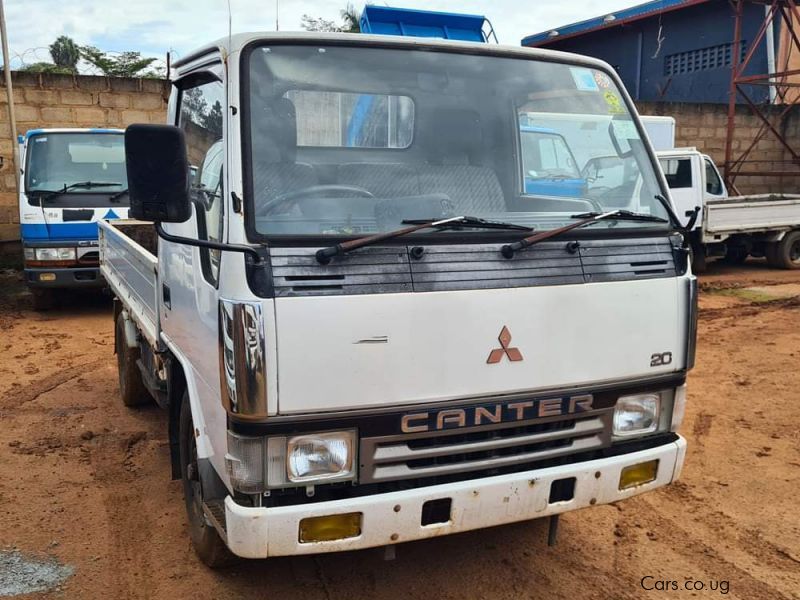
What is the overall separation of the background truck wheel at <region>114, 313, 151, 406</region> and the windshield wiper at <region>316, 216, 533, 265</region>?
3249mm

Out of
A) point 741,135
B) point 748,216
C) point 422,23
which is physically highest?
point 422,23

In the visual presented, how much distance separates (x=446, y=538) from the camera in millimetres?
3570

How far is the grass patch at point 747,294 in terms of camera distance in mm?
10006

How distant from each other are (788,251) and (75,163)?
10952 millimetres

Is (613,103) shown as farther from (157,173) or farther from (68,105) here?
(68,105)

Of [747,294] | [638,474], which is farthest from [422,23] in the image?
[747,294]

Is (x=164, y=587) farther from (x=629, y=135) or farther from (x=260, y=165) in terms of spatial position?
(x=629, y=135)

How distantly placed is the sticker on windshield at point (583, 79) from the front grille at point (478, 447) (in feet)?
4.71

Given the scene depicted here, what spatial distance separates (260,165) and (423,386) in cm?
98

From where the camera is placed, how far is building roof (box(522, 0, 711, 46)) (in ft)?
68.1

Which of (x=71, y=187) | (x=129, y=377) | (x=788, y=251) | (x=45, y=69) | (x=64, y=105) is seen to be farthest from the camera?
(x=45, y=69)

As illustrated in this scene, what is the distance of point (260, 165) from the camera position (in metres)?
2.73

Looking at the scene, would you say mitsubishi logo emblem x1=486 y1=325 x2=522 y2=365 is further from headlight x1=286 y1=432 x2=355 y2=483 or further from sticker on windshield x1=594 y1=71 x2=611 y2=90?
sticker on windshield x1=594 y1=71 x2=611 y2=90

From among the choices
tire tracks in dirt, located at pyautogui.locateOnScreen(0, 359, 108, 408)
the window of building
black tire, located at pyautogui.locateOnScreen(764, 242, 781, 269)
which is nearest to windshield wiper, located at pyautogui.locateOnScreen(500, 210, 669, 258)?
tire tracks in dirt, located at pyautogui.locateOnScreen(0, 359, 108, 408)
